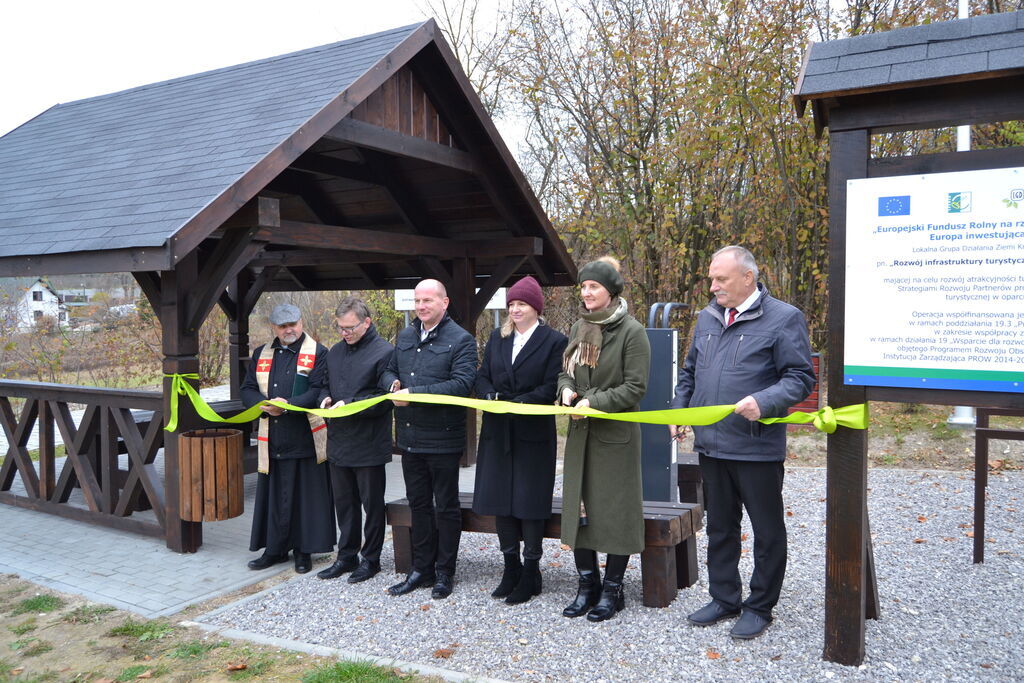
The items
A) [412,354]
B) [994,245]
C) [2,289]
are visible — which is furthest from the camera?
[2,289]

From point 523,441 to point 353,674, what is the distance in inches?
59.7

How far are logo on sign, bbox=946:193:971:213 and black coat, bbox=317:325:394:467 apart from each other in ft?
10.7

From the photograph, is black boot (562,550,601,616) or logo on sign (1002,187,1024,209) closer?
logo on sign (1002,187,1024,209)

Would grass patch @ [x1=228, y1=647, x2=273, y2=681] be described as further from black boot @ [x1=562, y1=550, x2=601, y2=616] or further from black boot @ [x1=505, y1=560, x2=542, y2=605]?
black boot @ [x1=562, y1=550, x2=601, y2=616]

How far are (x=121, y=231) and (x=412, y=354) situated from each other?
2.19m

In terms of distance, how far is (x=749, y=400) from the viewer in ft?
13.1

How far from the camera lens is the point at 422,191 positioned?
8570 mm

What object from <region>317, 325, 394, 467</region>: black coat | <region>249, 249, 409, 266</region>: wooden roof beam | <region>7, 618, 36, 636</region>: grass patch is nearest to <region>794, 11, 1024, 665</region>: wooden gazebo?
<region>317, 325, 394, 467</region>: black coat

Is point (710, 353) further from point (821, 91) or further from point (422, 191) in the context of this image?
point (422, 191)

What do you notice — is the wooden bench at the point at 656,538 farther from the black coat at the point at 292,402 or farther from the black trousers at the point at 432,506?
the black coat at the point at 292,402

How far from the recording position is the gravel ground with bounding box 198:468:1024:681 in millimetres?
3967

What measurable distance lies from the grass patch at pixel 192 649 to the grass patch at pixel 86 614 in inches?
31.9

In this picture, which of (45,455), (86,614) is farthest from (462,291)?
(86,614)

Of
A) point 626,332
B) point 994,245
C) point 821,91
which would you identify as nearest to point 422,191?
point 626,332
